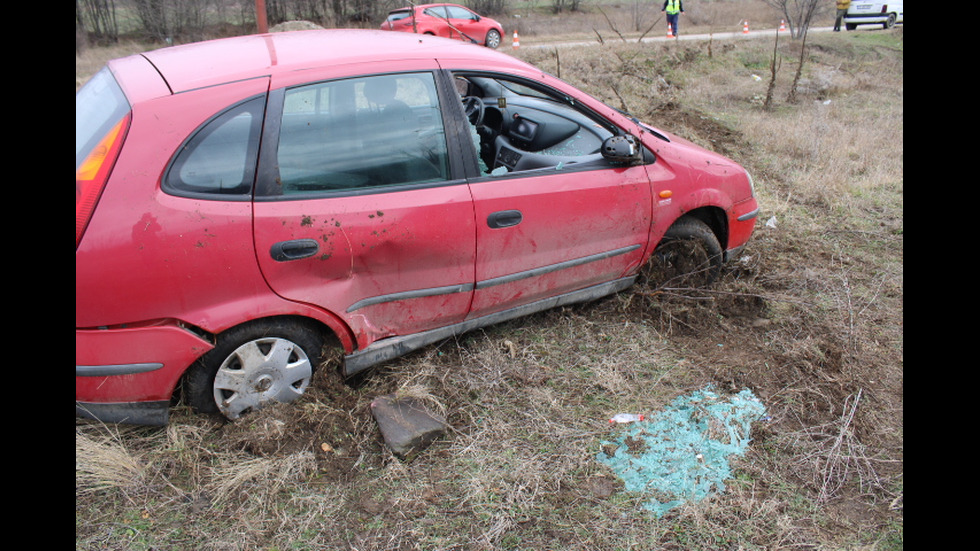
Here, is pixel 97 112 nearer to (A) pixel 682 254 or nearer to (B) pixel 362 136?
(B) pixel 362 136

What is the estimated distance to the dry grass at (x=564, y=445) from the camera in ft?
8.04

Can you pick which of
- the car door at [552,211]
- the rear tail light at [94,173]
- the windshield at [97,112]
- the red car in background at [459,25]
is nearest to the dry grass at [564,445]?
the car door at [552,211]

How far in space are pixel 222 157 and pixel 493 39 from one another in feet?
52.6

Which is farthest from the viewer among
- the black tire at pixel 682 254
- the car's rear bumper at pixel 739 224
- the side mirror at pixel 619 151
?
the car's rear bumper at pixel 739 224

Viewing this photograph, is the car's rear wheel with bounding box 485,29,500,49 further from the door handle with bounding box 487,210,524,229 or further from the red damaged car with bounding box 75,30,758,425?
the door handle with bounding box 487,210,524,229

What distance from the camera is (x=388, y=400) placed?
10.0 ft

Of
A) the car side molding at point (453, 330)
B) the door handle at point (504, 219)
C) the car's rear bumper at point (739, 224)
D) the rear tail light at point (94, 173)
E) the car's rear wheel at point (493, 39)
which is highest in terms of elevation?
Result: the car's rear wheel at point (493, 39)

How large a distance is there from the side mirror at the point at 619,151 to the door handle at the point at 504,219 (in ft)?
2.13

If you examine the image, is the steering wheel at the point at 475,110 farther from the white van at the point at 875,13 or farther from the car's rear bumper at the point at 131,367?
the white van at the point at 875,13

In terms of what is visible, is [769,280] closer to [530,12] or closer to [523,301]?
[523,301]

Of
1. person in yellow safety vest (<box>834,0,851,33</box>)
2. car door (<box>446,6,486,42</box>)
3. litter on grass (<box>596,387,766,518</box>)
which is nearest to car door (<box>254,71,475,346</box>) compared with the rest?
litter on grass (<box>596,387,766,518</box>)

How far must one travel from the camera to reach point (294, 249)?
269 centimetres

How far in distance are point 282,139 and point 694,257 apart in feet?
8.53

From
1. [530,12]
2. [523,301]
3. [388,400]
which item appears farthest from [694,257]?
[530,12]
